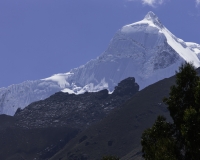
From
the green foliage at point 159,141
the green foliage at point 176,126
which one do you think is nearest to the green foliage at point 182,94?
the green foliage at point 176,126

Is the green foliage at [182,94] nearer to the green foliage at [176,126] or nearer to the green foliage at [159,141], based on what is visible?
the green foliage at [176,126]

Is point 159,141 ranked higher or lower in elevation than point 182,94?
lower

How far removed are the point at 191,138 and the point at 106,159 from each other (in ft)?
81.3

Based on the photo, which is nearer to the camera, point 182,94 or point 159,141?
point 159,141

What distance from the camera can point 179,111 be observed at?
153ft

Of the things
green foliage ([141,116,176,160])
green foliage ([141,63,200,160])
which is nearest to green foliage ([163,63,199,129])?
green foliage ([141,63,200,160])

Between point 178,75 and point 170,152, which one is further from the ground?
point 178,75

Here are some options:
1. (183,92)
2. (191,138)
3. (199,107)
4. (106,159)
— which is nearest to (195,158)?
(191,138)

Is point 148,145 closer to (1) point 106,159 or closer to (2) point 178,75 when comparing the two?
(2) point 178,75

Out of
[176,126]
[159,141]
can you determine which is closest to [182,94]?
[176,126]

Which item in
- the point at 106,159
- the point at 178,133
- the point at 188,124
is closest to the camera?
the point at 188,124

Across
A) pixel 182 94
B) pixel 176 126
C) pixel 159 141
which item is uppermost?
pixel 182 94

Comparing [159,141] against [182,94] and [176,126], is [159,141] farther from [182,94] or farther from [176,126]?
[182,94]

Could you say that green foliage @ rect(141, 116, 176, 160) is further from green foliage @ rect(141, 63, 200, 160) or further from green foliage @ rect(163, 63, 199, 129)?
green foliage @ rect(163, 63, 199, 129)
